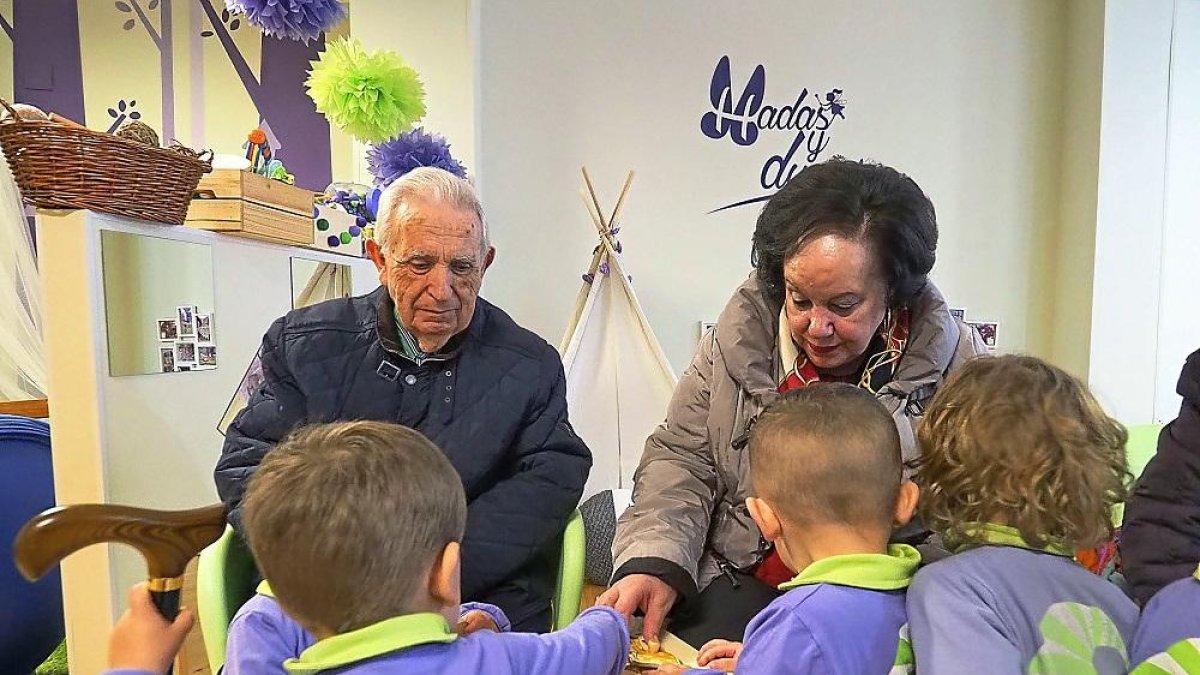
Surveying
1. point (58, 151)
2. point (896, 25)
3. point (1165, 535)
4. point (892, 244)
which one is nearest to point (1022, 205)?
point (896, 25)

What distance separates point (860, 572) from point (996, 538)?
17 cm

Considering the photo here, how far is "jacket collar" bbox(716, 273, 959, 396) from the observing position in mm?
1418

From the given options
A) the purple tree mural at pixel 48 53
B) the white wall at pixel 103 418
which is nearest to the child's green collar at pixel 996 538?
the white wall at pixel 103 418

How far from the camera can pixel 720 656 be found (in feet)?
4.05

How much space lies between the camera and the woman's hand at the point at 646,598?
4.38ft

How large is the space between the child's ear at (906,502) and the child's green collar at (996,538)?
60mm

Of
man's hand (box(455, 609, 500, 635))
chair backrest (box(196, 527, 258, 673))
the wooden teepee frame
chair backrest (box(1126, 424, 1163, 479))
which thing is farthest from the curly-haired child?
the wooden teepee frame

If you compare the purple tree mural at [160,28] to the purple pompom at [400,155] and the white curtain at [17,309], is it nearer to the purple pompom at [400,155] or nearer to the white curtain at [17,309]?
the white curtain at [17,309]

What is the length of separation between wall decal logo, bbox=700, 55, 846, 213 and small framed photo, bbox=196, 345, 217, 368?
2.12 meters

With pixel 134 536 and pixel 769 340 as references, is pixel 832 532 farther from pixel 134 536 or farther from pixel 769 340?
pixel 134 536

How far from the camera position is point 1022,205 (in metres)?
3.56

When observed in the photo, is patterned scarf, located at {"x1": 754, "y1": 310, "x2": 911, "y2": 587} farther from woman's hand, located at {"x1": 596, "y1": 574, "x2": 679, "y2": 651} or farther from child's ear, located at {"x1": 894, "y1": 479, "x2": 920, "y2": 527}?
child's ear, located at {"x1": 894, "y1": 479, "x2": 920, "y2": 527}

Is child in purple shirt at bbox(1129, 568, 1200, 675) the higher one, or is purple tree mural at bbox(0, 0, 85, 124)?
purple tree mural at bbox(0, 0, 85, 124)

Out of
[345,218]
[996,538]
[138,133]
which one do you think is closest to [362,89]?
[345,218]
